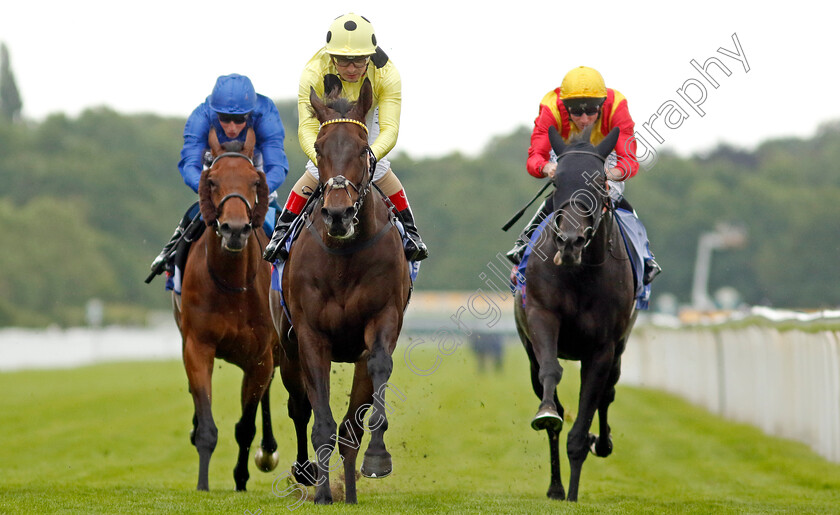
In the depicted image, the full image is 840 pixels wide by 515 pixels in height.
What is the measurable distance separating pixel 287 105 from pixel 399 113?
73.4 metres

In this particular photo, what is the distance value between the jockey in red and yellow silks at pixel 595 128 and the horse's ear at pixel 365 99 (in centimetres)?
152

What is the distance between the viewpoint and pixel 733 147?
9994 cm

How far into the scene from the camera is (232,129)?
925cm

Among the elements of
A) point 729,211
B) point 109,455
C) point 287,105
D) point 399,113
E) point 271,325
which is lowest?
point 109,455

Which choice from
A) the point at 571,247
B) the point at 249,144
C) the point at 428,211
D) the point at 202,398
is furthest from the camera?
the point at 428,211

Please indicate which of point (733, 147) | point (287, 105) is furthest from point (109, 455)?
point (733, 147)

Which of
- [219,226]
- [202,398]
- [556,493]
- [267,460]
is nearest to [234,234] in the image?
[219,226]

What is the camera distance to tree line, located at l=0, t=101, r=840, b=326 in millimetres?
60875

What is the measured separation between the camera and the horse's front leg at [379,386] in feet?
23.1

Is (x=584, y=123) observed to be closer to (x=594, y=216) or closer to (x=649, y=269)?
(x=594, y=216)

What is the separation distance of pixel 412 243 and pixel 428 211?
A: 80.0 metres

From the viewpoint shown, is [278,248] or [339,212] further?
[278,248]

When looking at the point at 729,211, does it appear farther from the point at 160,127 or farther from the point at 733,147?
the point at 160,127

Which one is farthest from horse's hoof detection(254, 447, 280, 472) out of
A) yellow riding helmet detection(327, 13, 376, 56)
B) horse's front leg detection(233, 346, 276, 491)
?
yellow riding helmet detection(327, 13, 376, 56)
